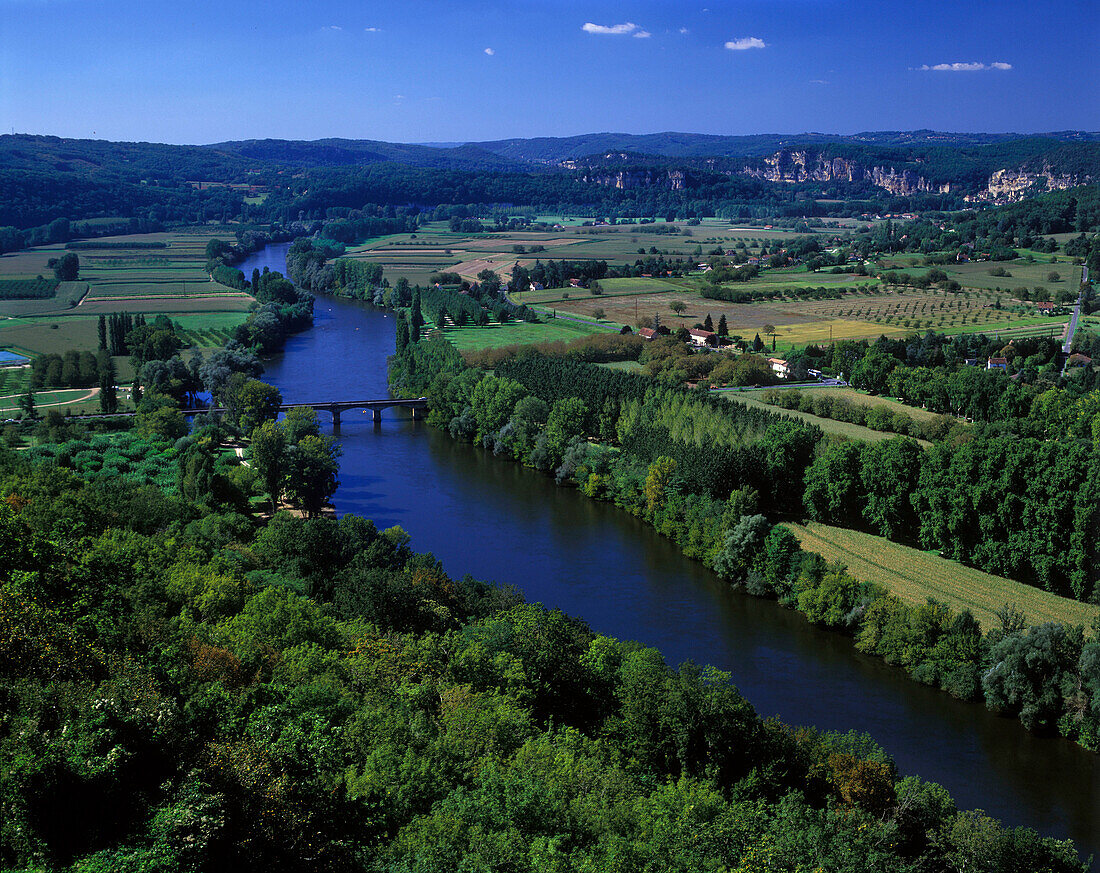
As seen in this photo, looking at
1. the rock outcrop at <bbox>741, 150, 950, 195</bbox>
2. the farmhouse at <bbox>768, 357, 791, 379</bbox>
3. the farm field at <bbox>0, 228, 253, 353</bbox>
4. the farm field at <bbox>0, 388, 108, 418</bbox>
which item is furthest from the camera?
the rock outcrop at <bbox>741, 150, 950, 195</bbox>

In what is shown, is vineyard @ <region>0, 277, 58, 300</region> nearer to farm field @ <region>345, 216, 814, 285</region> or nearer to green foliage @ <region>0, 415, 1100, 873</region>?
farm field @ <region>345, 216, 814, 285</region>

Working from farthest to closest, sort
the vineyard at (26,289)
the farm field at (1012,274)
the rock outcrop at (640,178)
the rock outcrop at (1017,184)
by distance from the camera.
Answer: the rock outcrop at (640,178) → the rock outcrop at (1017,184) → the vineyard at (26,289) → the farm field at (1012,274)

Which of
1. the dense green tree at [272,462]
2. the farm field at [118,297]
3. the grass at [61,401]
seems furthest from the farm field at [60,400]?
the dense green tree at [272,462]

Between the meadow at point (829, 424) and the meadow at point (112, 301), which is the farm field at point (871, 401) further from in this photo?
the meadow at point (112, 301)

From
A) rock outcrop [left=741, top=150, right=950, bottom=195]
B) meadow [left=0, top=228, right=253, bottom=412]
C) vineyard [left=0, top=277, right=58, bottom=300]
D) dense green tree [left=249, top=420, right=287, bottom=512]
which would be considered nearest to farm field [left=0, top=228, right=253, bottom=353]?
meadow [left=0, top=228, right=253, bottom=412]

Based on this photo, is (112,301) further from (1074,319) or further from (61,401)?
(1074,319)

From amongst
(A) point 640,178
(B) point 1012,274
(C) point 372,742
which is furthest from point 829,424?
(A) point 640,178
